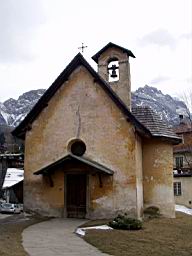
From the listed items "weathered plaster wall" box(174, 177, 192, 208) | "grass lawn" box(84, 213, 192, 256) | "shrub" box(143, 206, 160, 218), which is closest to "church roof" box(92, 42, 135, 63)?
"shrub" box(143, 206, 160, 218)

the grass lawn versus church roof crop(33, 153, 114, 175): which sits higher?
church roof crop(33, 153, 114, 175)

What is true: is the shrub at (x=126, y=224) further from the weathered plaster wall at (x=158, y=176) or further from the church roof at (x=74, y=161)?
the weathered plaster wall at (x=158, y=176)

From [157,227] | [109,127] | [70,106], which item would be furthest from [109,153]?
[157,227]

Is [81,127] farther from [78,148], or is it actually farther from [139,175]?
[139,175]

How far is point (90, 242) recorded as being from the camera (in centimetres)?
1265

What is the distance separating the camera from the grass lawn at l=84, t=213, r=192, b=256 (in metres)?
11.2

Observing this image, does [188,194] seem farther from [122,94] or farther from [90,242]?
[90,242]

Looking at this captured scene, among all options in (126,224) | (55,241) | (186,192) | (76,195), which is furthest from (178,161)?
(55,241)

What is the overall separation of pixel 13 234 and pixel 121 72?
43.7ft

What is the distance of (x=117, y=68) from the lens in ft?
79.1

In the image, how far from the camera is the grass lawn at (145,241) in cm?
1123

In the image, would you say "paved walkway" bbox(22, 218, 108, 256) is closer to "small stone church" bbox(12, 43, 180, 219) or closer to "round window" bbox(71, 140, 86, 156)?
"small stone church" bbox(12, 43, 180, 219)

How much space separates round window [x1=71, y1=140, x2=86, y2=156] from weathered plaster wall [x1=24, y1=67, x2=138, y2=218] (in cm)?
38

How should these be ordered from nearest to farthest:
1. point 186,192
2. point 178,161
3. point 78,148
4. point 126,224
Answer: point 126,224
point 78,148
point 186,192
point 178,161
